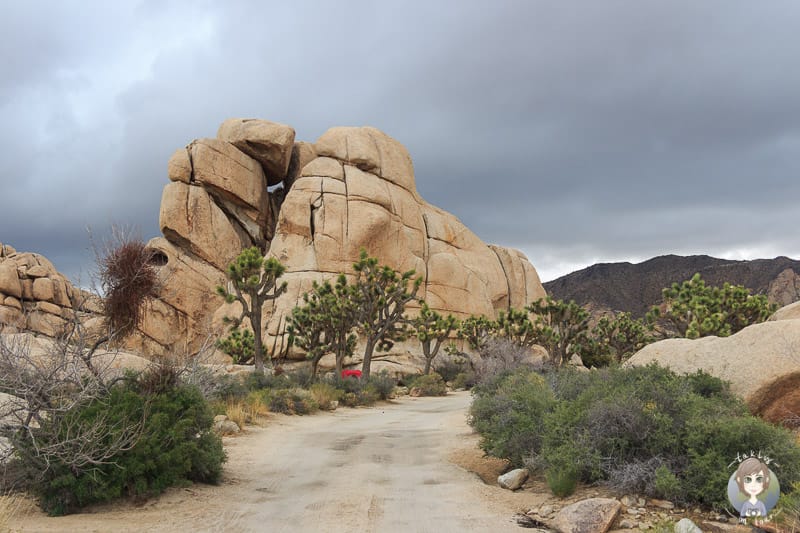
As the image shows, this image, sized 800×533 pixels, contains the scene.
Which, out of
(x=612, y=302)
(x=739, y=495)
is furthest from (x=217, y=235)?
(x=612, y=302)

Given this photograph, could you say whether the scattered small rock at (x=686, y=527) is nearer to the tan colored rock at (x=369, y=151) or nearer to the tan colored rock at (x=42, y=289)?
the tan colored rock at (x=369, y=151)

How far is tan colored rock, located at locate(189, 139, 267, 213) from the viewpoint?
1921 inches

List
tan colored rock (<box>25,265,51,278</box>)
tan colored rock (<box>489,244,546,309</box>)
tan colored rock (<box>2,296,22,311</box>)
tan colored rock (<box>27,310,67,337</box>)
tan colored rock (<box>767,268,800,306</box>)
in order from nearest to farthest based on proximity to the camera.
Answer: tan colored rock (<box>27,310,67,337</box>) < tan colored rock (<box>2,296,22,311</box>) < tan colored rock (<box>25,265,51,278</box>) < tan colored rock (<box>489,244,546,309</box>) < tan colored rock (<box>767,268,800,306</box>)

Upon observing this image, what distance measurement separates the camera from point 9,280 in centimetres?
4772

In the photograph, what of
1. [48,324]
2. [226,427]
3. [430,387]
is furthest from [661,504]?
[430,387]

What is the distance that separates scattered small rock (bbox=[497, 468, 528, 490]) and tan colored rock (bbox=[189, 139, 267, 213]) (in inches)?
1771

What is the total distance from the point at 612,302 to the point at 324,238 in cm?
4925

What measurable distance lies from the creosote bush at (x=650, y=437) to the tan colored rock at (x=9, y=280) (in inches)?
2003

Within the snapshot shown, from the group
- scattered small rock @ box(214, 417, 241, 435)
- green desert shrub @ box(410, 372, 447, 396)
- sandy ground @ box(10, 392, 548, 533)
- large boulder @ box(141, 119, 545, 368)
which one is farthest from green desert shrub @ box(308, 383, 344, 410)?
large boulder @ box(141, 119, 545, 368)

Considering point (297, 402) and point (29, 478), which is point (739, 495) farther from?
point (297, 402)

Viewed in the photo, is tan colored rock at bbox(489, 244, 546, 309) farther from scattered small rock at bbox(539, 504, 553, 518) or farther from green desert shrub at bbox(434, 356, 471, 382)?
scattered small rock at bbox(539, 504, 553, 518)

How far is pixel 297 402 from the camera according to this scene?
20.1 meters

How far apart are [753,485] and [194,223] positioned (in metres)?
48.6

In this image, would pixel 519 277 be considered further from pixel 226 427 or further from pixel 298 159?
pixel 226 427
